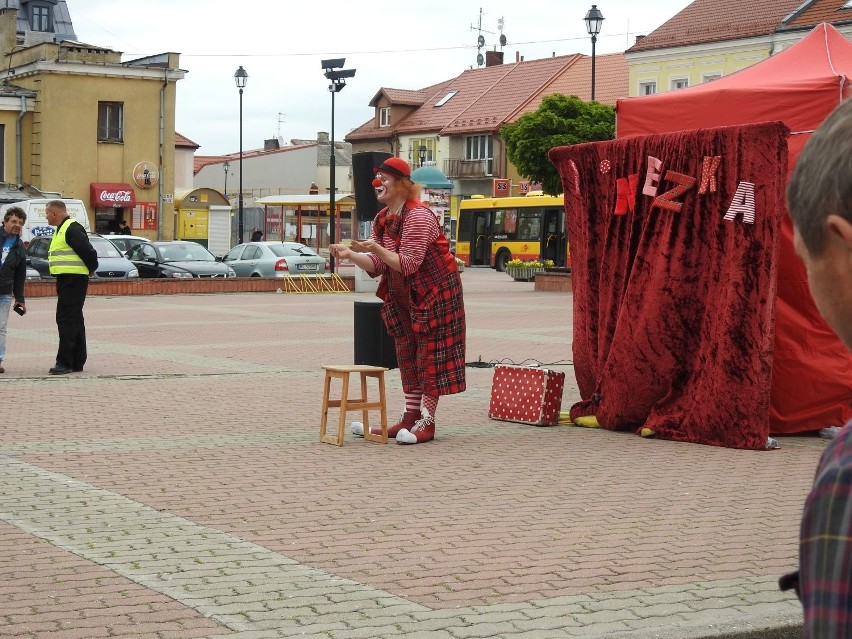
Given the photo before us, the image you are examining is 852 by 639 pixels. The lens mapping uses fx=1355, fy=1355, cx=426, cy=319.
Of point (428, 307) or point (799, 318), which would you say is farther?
point (799, 318)

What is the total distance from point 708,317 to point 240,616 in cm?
567

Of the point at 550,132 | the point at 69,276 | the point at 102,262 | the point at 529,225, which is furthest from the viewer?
the point at 529,225

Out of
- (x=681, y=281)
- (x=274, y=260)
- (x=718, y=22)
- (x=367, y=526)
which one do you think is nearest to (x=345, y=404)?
(x=681, y=281)

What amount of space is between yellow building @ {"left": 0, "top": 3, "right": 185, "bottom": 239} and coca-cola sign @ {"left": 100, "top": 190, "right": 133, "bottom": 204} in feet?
0.12

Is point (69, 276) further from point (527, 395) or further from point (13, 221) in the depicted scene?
point (527, 395)

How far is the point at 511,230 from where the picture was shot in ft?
173

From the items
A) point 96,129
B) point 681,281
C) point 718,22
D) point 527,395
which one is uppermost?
point 718,22

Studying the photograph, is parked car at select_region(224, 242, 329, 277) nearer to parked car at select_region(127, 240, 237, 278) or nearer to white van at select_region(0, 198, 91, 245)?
parked car at select_region(127, 240, 237, 278)

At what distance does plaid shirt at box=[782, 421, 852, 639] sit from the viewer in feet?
4.28

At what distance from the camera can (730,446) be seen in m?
9.63

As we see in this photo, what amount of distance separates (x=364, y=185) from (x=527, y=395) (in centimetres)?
396

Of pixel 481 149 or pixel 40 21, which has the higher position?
pixel 40 21

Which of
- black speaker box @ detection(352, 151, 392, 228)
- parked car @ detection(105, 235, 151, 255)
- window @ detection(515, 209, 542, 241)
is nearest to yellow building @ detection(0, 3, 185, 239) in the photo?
parked car @ detection(105, 235, 151, 255)

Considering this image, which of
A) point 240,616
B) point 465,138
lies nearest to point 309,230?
point 465,138
